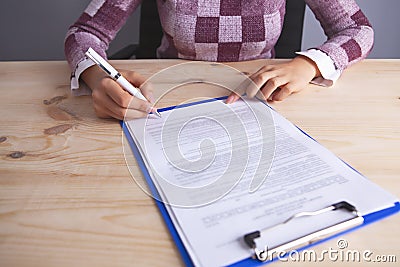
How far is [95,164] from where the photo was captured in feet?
1.74

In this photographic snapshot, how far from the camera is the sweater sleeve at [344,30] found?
32.4 inches

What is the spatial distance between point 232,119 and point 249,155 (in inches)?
4.4

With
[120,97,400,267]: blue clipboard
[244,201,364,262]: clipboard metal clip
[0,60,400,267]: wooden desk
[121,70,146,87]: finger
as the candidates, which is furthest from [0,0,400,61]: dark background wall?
[244,201,364,262]: clipboard metal clip

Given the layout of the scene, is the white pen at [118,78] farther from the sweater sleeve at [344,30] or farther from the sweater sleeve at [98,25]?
the sweater sleeve at [344,30]

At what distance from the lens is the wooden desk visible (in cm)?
40

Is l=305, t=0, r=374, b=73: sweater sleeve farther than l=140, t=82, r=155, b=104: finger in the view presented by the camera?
Yes

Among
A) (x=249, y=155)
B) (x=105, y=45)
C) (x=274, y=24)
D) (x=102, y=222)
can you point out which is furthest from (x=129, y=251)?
(x=274, y=24)

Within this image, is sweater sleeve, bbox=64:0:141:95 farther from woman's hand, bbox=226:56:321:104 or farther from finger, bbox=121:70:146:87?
woman's hand, bbox=226:56:321:104

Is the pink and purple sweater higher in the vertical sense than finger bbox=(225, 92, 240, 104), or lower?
higher

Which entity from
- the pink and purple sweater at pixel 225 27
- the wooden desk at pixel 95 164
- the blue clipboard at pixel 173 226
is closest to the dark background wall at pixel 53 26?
the pink and purple sweater at pixel 225 27

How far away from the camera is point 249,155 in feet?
1.75

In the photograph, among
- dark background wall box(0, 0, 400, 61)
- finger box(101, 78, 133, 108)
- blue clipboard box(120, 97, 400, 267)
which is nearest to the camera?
blue clipboard box(120, 97, 400, 267)

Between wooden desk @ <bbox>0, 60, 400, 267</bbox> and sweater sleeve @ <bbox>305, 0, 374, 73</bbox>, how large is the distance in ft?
0.14

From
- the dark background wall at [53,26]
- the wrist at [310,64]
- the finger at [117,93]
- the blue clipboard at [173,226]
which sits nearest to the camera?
the blue clipboard at [173,226]
